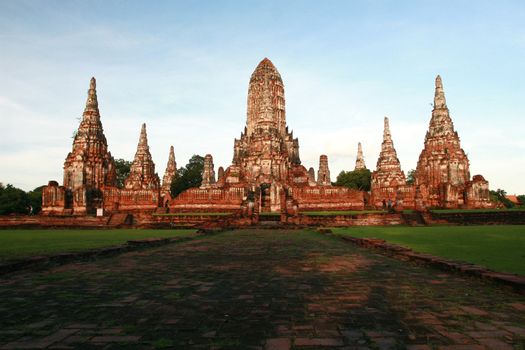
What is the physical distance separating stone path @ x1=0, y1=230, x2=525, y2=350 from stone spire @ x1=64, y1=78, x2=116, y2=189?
37.3 metres

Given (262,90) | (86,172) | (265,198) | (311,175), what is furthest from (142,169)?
(311,175)

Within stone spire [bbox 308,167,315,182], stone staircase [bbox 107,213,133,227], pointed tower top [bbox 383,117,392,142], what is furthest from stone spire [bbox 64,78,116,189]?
pointed tower top [bbox 383,117,392,142]

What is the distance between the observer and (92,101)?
44.2m

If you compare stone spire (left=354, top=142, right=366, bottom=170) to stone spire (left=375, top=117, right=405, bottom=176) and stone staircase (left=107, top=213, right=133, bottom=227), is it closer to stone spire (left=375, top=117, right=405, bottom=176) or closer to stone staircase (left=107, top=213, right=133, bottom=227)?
stone spire (left=375, top=117, right=405, bottom=176)

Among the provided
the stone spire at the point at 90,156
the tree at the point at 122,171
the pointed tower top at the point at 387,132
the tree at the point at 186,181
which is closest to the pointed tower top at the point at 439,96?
the pointed tower top at the point at 387,132

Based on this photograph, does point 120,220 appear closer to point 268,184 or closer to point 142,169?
point 268,184

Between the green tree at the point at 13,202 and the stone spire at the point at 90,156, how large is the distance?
21.8 metres

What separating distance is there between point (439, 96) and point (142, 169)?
36990mm

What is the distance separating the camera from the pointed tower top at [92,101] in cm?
4373

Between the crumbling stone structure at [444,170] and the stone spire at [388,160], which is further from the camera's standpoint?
the stone spire at [388,160]

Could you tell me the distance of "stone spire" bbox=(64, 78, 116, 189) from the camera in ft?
138

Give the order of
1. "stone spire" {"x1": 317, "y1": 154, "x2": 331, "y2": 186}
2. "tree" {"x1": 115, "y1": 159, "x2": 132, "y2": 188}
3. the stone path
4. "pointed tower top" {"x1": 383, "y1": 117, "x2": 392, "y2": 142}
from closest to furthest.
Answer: the stone path, "pointed tower top" {"x1": 383, "y1": 117, "x2": 392, "y2": 142}, "stone spire" {"x1": 317, "y1": 154, "x2": 331, "y2": 186}, "tree" {"x1": 115, "y1": 159, "x2": 132, "y2": 188}

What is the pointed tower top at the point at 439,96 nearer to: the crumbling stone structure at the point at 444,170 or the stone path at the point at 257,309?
the crumbling stone structure at the point at 444,170

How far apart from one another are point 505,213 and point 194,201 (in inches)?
1030
